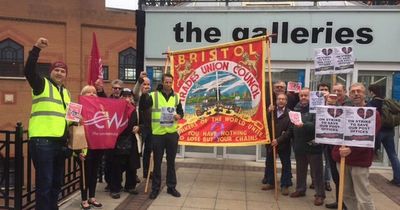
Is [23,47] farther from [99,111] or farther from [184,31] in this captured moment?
[99,111]

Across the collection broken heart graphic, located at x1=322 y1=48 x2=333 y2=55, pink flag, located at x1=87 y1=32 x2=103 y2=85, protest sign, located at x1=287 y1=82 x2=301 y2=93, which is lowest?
protest sign, located at x1=287 y1=82 x2=301 y2=93

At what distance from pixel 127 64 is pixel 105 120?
15.5 m

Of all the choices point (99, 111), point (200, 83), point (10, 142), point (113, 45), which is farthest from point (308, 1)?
point (113, 45)

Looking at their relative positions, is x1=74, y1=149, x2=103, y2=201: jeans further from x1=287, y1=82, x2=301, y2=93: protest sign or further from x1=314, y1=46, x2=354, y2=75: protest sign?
x1=314, y1=46, x2=354, y2=75: protest sign

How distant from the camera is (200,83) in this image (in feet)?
23.8

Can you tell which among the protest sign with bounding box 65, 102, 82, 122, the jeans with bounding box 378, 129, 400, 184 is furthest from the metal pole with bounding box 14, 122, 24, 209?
the jeans with bounding box 378, 129, 400, 184

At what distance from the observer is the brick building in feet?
61.3

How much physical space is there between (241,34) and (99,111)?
439 centimetres

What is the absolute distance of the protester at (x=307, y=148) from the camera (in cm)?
616

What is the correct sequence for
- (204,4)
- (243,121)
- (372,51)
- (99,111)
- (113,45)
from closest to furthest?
(99,111)
(243,121)
(372,51)
(204,4)
(113,45)

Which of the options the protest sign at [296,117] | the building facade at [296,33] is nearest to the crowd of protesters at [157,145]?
the protest sign at [296,117]

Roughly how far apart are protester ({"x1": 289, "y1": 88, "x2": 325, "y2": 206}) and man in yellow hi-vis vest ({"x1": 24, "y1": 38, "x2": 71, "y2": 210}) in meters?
3.33

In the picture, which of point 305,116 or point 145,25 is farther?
point 145,25

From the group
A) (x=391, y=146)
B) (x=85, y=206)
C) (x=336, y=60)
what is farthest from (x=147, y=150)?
(x=391, y=146)
